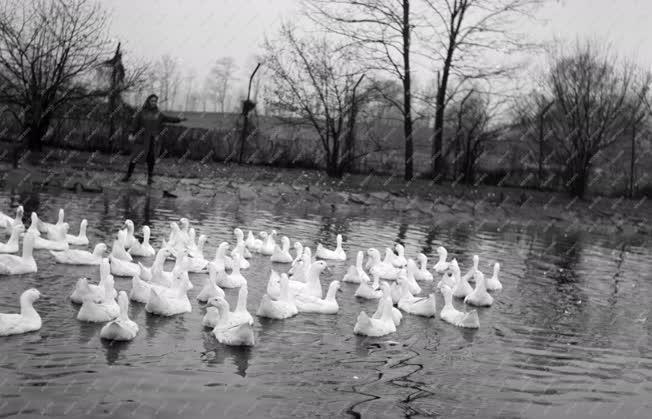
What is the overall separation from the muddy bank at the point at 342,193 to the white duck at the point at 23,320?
12136mm

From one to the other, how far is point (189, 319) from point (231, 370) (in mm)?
1655

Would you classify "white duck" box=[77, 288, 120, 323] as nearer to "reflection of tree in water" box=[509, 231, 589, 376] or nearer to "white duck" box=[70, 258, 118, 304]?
"white duck" box=[70, 258, 118, 304]

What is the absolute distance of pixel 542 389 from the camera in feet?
22.1

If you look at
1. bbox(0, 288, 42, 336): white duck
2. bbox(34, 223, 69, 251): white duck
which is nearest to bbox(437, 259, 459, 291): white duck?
bbox(34, 223, 69, 251): white duck

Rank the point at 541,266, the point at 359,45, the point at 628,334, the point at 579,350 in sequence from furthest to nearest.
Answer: the point at 359,45 → the point at 541,266 → the point at 628,334 → the point at 579,350

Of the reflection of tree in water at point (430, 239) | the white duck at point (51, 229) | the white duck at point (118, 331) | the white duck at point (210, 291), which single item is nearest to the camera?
the white duck at point (118, 331)

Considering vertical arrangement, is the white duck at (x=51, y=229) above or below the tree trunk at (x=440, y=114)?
below

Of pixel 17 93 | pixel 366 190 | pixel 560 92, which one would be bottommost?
pixel 366 190

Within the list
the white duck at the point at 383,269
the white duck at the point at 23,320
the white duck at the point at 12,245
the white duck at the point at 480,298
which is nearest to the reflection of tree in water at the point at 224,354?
the white duck at the point at 23,320

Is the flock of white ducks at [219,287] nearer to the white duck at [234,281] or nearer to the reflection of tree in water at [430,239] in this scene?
the white duck at [234,281]

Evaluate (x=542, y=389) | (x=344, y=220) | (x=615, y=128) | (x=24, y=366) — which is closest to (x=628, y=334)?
(x=542, y=389)

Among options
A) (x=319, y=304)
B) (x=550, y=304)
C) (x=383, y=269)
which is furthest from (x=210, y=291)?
(x=550, y=304)

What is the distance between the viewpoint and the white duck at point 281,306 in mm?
8180

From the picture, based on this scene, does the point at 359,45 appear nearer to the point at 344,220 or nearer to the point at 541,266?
the point at 344,220
